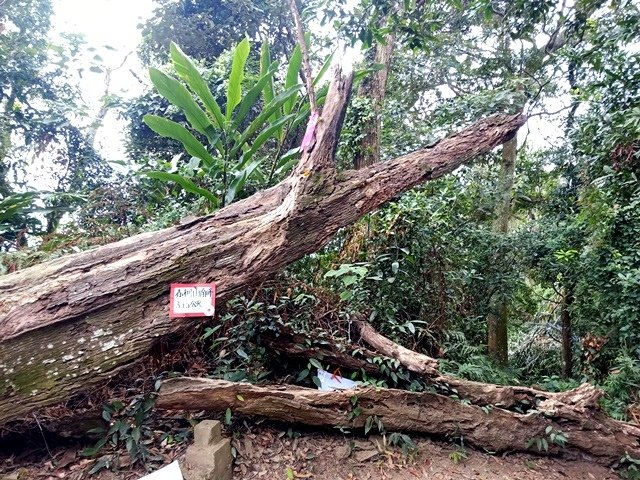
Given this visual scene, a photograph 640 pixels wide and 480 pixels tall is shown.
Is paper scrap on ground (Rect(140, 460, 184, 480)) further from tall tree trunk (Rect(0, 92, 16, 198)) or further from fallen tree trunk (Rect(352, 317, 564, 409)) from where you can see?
tall tree trunk (Rect(0, 92, 16, 198))

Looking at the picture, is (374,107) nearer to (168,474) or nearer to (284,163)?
(284,163)

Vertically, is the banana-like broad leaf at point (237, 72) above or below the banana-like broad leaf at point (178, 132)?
above

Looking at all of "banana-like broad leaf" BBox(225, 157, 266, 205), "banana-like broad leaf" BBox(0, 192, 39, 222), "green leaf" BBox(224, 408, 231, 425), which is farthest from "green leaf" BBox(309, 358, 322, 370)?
"banana-like broad leaf" BBox(0, 192, 39, 222)

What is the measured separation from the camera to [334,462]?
1905 mm

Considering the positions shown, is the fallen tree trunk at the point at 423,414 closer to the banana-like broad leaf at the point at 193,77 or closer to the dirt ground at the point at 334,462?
the dirt ground at the point at 334,462

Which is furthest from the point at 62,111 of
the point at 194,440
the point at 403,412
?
the point at 403,412

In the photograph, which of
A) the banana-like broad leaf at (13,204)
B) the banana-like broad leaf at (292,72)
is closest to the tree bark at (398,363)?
the banana-like broad leaf at (292,72)

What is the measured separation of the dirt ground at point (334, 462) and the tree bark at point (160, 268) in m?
0.39

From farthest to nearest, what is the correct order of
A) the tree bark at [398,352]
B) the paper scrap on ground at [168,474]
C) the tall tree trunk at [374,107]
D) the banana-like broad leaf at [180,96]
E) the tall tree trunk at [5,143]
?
the tall tree trunk at [5,143], the tall tree trunk at [374,107], the banana-like broad leaf at [180,96], the tree bark at [398,352], the paper scrap on ground at [168,474]

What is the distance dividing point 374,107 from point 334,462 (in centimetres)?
338

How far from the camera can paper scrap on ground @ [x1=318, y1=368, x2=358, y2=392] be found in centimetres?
215

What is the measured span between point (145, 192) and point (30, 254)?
126 cm

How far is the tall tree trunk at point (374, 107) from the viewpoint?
404cm

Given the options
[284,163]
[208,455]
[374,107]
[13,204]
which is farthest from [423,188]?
[13,204]
